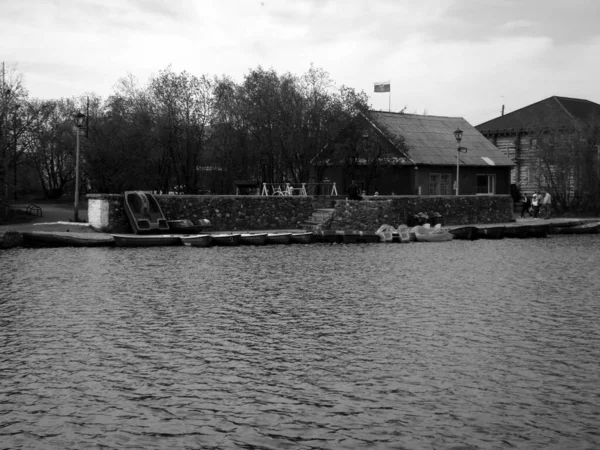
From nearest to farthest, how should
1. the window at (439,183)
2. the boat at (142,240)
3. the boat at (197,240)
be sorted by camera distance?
the boat at (142,240) → the boat at (197,240) → the window at (439,183)

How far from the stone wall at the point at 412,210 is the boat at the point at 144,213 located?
8.08 metres

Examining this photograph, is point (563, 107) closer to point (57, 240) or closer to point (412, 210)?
point (412, 210)

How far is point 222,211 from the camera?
3484cm

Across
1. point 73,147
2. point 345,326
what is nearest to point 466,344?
point 345,326

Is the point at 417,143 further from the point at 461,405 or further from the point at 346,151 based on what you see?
the point at 461,405

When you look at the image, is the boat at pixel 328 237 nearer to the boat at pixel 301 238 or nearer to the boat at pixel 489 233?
the boat at pixel 301 238

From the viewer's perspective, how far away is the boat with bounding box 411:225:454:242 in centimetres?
3356

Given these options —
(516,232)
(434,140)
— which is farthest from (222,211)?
(434,140)

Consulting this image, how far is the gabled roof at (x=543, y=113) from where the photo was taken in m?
64.9

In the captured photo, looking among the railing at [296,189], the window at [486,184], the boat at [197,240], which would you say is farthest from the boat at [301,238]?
the window at [486,184]

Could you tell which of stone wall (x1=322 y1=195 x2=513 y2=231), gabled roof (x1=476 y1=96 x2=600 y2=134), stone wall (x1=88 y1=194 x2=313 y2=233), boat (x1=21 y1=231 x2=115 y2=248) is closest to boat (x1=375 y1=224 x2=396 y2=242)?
stone wall (x1=322 y1=195 x2=513 y2=231)

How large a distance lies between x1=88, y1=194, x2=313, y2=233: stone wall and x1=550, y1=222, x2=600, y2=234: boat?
13282 mm

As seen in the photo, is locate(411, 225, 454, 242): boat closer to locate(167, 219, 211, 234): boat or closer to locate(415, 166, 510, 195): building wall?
locate(167, 219, 211, 234): boat

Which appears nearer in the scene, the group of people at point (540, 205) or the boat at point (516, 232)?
the boat at point (516, 232)
